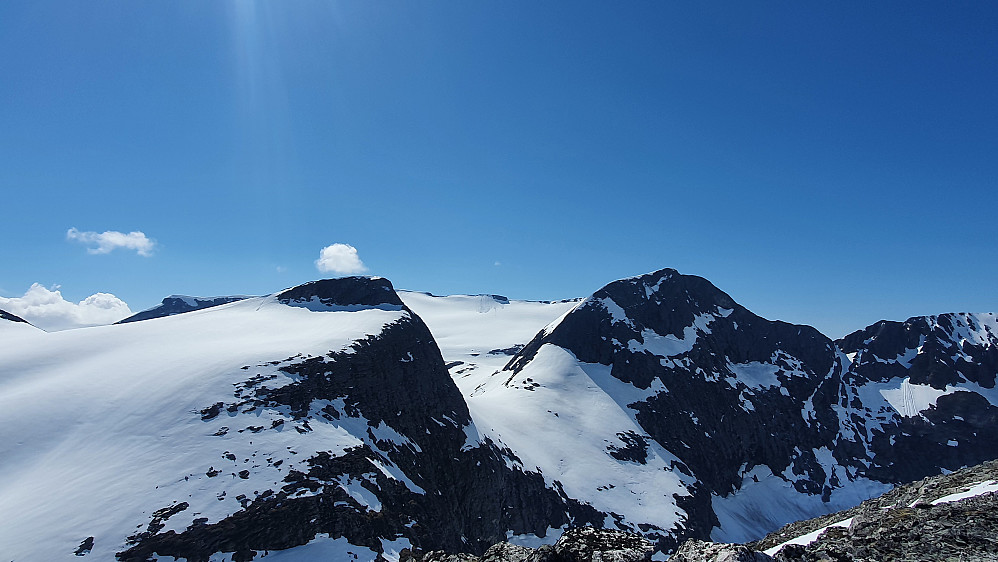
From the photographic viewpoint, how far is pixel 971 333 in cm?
18700

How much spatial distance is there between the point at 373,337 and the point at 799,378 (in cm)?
13783

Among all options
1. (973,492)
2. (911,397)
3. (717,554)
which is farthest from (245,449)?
(911,397)

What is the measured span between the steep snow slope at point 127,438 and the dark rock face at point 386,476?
1.34m

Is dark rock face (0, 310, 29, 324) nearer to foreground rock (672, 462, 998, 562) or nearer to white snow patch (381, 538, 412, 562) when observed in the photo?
white snow patch (381, 538, 412, 562)

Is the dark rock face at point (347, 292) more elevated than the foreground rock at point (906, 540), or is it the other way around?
the dark rock face at point (347, 292)

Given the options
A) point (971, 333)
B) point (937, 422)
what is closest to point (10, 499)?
point (937, 422)

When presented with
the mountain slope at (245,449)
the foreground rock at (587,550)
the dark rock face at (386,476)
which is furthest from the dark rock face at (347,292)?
the foreground rock at (587,550)

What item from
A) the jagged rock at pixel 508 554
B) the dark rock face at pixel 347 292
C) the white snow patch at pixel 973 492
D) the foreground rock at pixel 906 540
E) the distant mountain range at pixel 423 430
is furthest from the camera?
the dark rock face at pixel 347 292

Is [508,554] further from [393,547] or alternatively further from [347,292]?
[347,292]

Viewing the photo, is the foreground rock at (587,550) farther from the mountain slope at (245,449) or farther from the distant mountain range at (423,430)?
the mountain slope at (245,449)

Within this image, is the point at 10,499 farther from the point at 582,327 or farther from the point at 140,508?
the point at 582,327

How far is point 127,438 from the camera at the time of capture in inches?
1517

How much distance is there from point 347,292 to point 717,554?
89255mm

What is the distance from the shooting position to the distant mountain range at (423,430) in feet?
111
